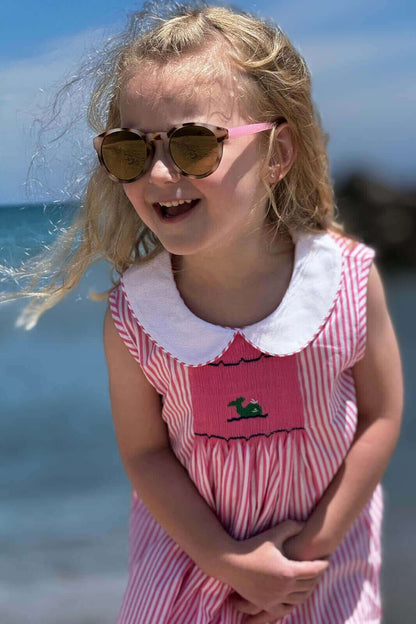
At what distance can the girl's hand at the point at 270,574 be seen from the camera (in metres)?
1.56

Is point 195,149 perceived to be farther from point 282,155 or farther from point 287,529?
point 287,529

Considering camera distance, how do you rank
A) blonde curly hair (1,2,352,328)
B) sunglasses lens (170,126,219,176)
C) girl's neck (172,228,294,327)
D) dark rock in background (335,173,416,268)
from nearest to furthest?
sunglasses lens (170,126,219,176) → blonde curly hair (1,2,352,328) → girl's neck (172,228,294,327) → dark rock in background (335,173,416,268)

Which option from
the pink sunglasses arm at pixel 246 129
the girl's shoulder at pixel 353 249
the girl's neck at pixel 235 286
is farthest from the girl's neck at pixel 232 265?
the pink sunglasses arm at pixel 246 129

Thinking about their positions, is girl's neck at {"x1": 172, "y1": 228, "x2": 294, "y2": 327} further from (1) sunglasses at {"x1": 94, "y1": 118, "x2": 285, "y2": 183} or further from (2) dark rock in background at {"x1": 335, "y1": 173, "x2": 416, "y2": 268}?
(2) dark rock in background at {"x1": 335, "y1": 173, "x2": 416, "y2": 268}

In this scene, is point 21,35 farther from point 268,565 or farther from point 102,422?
point 102,422

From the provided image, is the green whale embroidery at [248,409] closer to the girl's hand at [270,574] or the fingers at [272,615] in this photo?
the girl's hand at [270,574]

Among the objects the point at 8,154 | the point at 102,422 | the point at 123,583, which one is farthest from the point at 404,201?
the point at 8,154

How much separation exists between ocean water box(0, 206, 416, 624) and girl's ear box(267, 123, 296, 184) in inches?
16.9

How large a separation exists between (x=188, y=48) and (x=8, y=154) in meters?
0.46

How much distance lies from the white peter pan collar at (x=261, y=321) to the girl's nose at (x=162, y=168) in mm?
273

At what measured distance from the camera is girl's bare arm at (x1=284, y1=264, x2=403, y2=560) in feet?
5.28

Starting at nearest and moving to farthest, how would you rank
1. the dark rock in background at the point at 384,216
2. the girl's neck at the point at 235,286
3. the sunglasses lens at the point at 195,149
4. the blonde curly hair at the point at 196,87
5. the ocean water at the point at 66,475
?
the sunglasses lens at the point at 195,149 < the blonde curly hair at the point at 196,87 < the girl's neck at the point at 235,286 < the ocean water at the point at 66,475 < the dark rock in background at the point at 384,216

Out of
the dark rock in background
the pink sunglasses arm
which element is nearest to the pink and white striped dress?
the pink sunglasses arm

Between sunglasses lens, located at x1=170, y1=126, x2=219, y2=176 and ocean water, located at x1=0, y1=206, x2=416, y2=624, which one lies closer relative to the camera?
sunglasses lens, located at x1=170, y1=126, x2=219, y2=176
